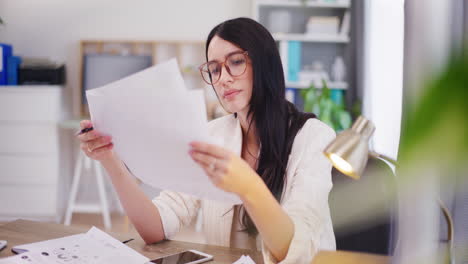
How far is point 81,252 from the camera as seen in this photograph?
3.09ft

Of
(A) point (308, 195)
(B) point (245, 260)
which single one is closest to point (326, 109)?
(A) point (308, 195)

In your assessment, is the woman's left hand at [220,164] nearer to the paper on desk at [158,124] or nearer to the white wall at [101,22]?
the paper on desk at [158,124]

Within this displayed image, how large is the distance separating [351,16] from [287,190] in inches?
114

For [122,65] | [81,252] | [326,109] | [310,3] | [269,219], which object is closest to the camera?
[269,219]

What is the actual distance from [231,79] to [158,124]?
0.49 m

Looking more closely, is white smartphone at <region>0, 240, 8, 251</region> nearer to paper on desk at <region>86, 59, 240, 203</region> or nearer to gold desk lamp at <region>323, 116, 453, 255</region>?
paper on desk at <region>86, 59, 240, 203</region>

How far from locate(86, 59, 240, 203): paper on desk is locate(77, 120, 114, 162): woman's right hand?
0.04 metres

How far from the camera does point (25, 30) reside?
13.6ft

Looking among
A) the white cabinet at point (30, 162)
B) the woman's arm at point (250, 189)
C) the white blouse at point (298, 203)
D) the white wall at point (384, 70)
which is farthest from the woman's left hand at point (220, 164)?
the white cabinet at point (30, 162)

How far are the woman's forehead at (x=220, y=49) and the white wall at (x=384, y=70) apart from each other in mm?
1532

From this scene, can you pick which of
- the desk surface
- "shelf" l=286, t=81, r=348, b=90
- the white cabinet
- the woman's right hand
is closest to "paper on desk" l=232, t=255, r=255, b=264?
the desk surface

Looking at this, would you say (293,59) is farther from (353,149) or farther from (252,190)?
(353,149)

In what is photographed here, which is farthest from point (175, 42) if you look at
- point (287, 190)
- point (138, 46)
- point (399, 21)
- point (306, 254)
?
point (306, 254)

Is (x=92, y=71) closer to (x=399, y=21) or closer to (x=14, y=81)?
(x=14, y=81)
